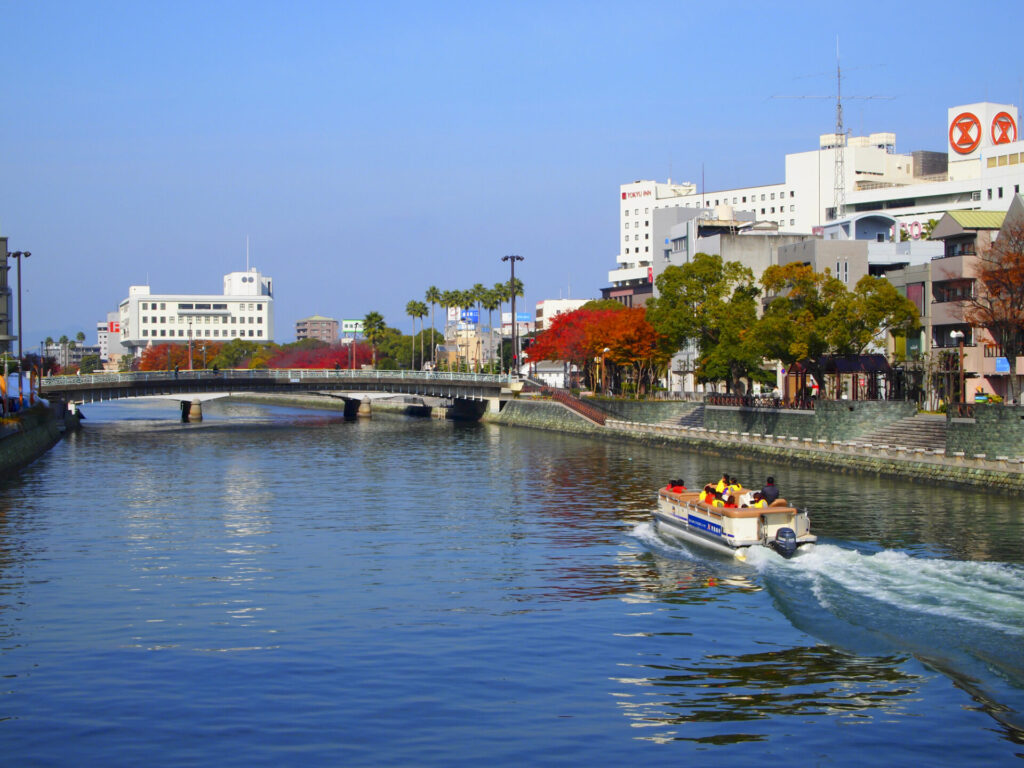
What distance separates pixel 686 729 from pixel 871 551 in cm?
1895

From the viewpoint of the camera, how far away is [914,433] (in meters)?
65.1

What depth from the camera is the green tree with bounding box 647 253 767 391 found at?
8856 centimetres

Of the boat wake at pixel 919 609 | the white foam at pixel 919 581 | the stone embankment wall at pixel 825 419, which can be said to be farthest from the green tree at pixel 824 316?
the white foam at pixel 919 581

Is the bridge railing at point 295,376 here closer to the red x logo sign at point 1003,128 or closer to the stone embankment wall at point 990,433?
the red x logo sign at point 1003,128

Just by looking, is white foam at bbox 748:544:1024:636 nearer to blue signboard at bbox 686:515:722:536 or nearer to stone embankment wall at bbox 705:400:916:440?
blue signboard at bbox 686:515:722:536

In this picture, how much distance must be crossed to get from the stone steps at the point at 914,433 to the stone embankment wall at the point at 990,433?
8.44 ft

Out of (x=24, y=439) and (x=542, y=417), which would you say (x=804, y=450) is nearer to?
(x=542, y=417)

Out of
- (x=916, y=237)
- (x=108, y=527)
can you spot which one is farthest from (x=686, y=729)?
(x=916, y=237)

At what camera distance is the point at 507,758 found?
18.9 metres

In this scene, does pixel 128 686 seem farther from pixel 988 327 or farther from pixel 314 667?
pixel 988 327

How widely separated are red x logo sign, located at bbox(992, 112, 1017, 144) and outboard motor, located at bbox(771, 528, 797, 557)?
109453mm

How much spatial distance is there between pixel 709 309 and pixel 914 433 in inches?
1152

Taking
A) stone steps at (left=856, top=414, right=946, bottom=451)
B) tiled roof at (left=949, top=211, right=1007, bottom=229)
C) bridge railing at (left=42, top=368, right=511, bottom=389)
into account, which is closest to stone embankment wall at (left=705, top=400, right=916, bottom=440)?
stone steps at (left=856, top=414, right=946, bottom=451)

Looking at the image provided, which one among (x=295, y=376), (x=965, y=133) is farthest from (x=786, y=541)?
(x=965, y=133)
